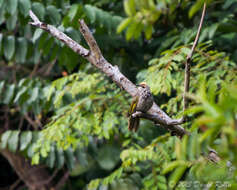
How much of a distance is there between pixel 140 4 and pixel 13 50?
2.35 m

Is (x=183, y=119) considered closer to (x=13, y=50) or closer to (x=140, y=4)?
(x=140, y=4)

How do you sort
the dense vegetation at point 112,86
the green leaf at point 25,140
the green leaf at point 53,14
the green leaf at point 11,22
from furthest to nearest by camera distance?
the green leaf at point 11,22 → the green leaf at point 25,140 → the green leaf at point 53,14 → the dense vegetation at point 112,86

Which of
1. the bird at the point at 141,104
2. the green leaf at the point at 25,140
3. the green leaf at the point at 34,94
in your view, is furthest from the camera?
the green leaf at the point at 25,140

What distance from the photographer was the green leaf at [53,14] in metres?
2.51

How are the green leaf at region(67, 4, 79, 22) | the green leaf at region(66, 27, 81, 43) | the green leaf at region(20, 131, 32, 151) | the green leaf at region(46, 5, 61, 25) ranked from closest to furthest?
the green leaf at region(67, 4, 79, 22)
the green leaf at region(66, 27, 81, 43)
the green leaf at region(46, 5, 61, 25)
the green leaf at region(20, 131, 32, 151)

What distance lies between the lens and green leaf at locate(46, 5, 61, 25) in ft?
8.22

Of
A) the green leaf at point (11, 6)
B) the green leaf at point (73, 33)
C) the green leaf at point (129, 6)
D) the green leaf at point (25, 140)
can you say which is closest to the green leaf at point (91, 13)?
the green leaf at point (73, 33)

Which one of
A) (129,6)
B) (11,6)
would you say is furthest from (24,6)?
(129,6)

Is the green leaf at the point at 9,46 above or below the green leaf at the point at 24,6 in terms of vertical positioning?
below

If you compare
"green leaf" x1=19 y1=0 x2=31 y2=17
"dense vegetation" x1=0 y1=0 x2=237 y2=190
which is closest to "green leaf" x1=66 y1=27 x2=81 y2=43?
"dense vegetation" x1=0 y1=0 x2=237 y2=190

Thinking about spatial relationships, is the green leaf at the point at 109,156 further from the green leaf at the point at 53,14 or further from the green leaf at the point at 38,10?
the green leaf at the point at 38,10

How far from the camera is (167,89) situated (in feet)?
5.89

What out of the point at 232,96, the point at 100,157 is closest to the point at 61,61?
the point at 100,157

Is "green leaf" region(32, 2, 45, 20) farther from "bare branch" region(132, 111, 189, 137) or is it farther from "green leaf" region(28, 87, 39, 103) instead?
"bare branch" region(132, 111, 189, 137)
